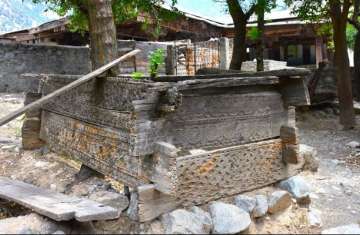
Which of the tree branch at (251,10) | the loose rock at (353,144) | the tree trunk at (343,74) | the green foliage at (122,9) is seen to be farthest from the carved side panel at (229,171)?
the tree branch at (251,10)

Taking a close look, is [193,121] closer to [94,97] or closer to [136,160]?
[136,160]

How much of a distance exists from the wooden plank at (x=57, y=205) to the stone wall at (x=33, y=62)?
28.6ft

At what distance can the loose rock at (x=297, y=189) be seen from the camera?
470cm

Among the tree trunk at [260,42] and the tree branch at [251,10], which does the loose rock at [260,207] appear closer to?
the tree trunk at [260,42]

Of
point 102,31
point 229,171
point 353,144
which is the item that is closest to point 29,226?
point 229,171

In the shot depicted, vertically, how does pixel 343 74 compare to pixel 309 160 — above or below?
above

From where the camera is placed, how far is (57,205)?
3930 millimetres

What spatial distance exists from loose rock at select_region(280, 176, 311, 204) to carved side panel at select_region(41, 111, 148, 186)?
67.9 inches

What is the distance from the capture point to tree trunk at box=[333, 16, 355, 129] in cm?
1104

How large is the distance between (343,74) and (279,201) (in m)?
7.72

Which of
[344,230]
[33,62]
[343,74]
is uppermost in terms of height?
[33,62]

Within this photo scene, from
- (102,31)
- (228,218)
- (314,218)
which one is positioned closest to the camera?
(228,218)

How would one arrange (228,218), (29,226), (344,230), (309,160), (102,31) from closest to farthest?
1. (29,226)
2. (228,218)
3. (344,230)
4. (102,31)
5. (309,160)

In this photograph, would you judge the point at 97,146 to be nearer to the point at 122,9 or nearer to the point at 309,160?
the point at 309,160
